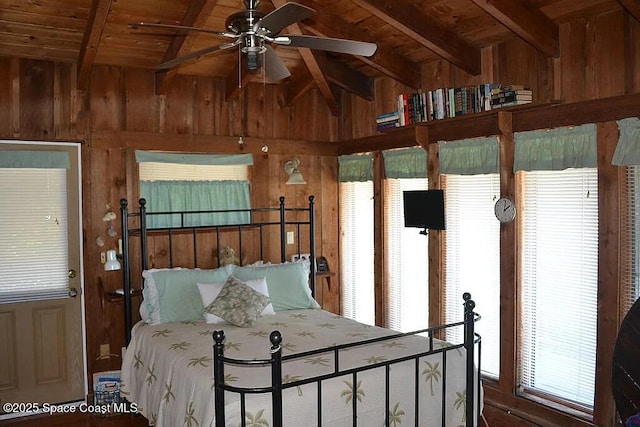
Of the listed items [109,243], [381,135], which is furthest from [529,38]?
[109,243]

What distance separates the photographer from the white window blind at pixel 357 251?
546 cm

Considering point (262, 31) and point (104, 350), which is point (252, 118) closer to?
point (104, 350)

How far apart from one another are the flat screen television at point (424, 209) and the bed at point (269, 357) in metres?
0.84

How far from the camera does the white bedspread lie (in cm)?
269

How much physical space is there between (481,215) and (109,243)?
2927 mm

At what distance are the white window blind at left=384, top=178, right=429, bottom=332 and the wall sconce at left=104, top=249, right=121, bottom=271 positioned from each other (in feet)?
7.62

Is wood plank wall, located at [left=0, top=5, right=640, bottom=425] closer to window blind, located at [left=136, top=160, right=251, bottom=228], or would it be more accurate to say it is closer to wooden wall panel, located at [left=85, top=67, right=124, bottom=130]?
wooden wall panel, located at [left=85, top=67, right=124, bottom=130]

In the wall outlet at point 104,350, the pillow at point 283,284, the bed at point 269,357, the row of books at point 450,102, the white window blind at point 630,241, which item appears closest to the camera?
the bed at point 269,357

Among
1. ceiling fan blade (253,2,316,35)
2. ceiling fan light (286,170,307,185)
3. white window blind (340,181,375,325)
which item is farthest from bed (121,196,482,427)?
ceiling fan blade (253,2,316,35)

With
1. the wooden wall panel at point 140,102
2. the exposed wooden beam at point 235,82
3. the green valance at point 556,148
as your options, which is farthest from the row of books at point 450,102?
the wooden wall panel at point 140,102

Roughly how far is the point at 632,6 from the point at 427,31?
1.26 metres

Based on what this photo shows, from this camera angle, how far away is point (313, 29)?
3965 mm

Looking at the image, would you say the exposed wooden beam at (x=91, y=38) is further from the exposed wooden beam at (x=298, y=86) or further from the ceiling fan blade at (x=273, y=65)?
the exposed wooden beam at (x=298, y=86)

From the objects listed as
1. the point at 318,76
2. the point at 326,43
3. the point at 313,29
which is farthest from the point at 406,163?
the point at 326,43
